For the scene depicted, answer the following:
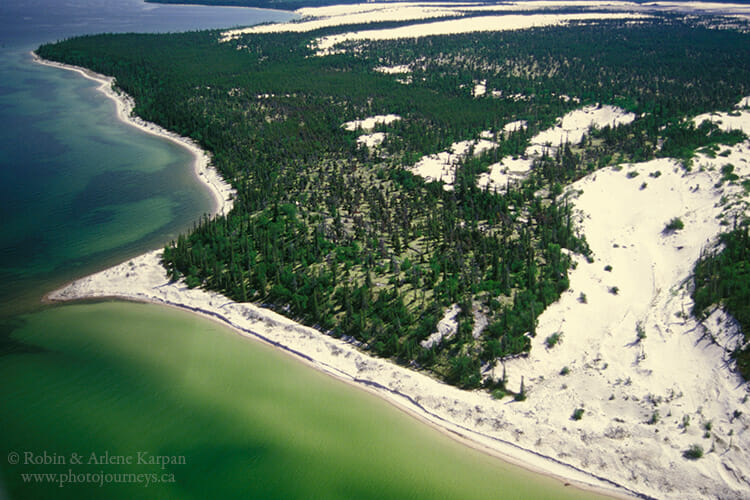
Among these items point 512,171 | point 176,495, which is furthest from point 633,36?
point 176,495

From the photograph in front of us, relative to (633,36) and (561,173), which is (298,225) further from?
(633,36)

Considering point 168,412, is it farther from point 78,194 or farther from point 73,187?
point 73,187

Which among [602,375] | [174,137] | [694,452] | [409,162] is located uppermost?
[174,137]

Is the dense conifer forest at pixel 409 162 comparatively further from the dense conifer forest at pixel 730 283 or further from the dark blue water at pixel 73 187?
the dense conifer forest at pixel 730 283

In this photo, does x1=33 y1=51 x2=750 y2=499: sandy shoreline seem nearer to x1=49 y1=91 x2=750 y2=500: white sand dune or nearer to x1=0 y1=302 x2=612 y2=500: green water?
x1=49 y1=91 x2=750 y2=500: white sand dune

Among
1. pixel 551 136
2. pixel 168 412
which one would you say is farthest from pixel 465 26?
pixel 168 412

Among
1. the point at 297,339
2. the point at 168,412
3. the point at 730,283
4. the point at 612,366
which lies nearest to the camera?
the point at 612,366

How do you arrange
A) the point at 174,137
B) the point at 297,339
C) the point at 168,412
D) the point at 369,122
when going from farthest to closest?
the point at 174,137
the point at 369,122
the point at 297,339
the point at 168,412
